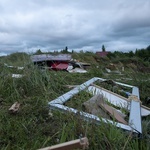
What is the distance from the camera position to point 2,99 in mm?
3068

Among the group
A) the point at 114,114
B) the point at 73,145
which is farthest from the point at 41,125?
the point at 73,145

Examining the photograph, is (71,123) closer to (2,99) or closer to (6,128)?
(6,128)

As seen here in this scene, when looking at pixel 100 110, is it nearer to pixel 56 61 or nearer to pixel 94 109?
pixel 94 109

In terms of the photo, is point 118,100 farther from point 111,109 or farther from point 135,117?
point 135,117

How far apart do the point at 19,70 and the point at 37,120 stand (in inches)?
83.6

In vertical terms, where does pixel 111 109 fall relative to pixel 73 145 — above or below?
below

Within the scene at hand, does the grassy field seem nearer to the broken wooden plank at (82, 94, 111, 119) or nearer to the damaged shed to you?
the broken wooden plank at (82, 94, 111, 119)

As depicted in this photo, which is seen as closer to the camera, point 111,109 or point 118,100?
point 111,109

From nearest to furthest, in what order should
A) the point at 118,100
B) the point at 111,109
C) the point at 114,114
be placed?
the point at 114,114 → the point at 111,109 → the point at 118,100

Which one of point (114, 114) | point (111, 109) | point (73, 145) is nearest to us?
point (73, 145)

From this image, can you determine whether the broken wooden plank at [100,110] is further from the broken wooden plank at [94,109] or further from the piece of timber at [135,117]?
the piece of timber at [135,117]

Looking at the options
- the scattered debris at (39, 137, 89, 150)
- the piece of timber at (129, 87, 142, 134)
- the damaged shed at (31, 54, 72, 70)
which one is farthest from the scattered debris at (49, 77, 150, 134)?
the damaged shed at (31, 54, 72, 70)

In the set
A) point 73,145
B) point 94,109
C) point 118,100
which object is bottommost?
point 118,100

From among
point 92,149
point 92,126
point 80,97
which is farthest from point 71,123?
point 80,97
